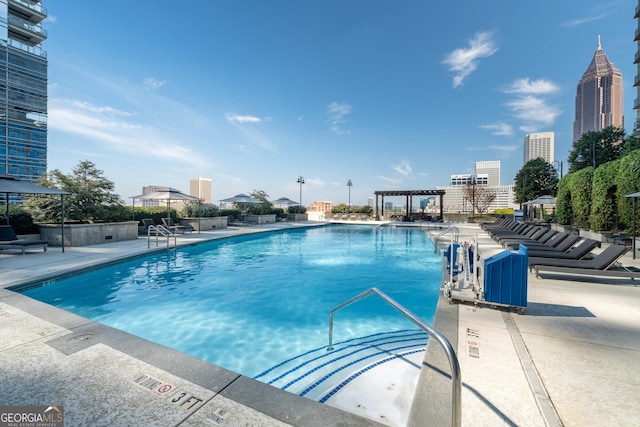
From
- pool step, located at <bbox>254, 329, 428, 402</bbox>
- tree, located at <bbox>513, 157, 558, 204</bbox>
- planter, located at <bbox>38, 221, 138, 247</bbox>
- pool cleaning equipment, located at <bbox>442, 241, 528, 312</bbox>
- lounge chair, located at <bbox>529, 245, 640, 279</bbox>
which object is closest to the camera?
pool step, located at <bbox>254, 329, 428, 402</bbox>

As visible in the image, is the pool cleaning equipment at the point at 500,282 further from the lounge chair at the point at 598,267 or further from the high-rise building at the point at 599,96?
the high-rise building at the point at 599,96

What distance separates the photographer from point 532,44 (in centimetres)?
1791

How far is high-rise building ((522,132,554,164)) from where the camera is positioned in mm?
61656

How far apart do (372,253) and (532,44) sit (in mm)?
18412

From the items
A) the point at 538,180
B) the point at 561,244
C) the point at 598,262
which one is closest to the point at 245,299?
the point at 598,262

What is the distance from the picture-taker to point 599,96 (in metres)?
137

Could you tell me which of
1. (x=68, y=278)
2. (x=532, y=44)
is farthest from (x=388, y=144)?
(x=68, y=278)

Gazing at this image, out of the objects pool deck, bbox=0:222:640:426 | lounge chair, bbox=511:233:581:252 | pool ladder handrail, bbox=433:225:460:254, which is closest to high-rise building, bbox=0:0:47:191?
pool deck, bbox=0:222:640:426

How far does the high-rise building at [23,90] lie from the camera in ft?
104

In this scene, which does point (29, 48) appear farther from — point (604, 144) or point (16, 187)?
point (604, 144)

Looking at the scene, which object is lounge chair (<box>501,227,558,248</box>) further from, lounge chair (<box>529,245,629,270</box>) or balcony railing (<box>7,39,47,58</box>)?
balcony railing (<box>7,39,47,58</box>)

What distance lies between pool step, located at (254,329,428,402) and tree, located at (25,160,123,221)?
1160cm

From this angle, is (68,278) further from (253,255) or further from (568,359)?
(568,359)

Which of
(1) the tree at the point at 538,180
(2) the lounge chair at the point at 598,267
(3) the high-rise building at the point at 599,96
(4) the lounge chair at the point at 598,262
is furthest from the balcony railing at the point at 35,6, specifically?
(3) the high-rise building at the point at 599,96
